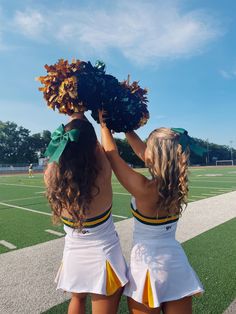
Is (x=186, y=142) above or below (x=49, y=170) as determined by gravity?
above

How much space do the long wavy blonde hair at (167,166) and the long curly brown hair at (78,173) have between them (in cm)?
33

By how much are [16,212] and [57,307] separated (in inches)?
226

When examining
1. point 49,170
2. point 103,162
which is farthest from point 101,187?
point 49,170

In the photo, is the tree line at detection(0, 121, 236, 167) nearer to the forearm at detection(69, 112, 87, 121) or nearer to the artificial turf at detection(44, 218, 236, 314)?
the artificial turf at detection(44, 218, 236, 314)

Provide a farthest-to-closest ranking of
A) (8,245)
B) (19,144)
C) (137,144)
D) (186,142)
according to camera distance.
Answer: (19,144), (8,245), (137,144), (186,142)

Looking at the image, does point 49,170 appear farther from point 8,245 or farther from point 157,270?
point 8,245

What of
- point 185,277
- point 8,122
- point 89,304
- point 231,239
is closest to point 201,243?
point 231,239

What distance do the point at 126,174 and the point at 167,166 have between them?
0.76 feet

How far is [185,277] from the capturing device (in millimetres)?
1787

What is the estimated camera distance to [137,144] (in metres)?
2.20

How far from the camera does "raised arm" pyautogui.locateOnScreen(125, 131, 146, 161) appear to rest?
217 cm

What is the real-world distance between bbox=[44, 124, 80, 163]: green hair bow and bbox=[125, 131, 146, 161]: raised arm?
59cm

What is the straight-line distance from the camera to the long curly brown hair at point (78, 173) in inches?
68.4

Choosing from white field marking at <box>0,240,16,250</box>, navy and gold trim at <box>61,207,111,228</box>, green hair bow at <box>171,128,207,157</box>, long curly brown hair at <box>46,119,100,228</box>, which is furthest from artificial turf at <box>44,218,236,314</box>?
white field marking at <box>0,240,16,250</box>
